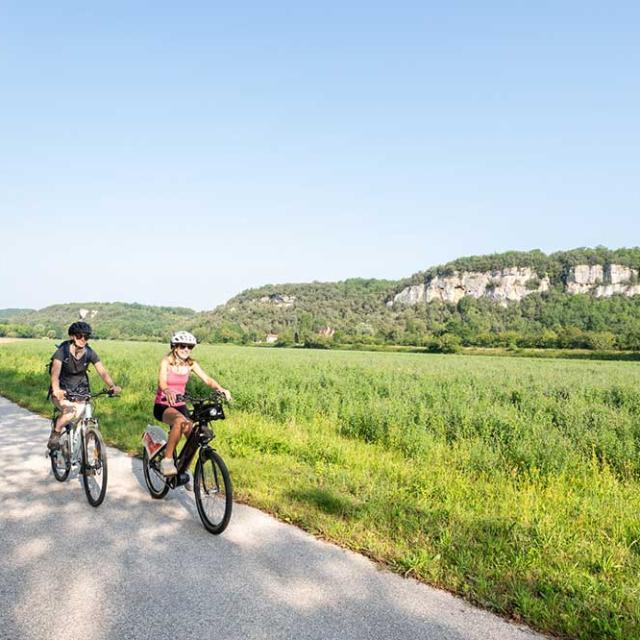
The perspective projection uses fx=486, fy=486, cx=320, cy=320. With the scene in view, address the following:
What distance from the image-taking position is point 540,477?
6695mm

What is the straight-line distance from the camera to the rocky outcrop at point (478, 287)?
164200mm

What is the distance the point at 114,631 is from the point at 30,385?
55.3 ft

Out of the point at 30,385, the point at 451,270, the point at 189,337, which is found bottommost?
the point at 30,385

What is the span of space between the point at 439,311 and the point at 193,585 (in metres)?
148

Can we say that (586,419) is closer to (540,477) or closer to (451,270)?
(540,477)

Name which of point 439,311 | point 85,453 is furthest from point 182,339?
point 439,311

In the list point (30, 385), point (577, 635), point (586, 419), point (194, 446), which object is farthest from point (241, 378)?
point (577, 635)

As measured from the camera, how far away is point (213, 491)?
4.82 m

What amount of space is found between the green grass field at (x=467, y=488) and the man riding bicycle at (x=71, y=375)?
7.21 ft

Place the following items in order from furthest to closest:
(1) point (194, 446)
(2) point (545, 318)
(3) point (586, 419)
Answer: (2) point (545, 318) < (3) point (586, 419) < (1) point (194, 446)

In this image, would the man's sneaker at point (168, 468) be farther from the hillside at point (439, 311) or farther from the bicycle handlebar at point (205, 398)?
the hillside at point (439, 311)

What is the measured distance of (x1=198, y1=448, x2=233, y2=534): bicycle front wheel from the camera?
4.63 meters

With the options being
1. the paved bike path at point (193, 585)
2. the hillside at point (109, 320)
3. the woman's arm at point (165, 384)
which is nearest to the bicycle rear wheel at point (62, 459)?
the paved bike path at point (193, 585)

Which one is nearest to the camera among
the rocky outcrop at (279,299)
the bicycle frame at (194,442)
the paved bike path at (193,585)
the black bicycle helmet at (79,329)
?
the paved bike path at (193,585)
